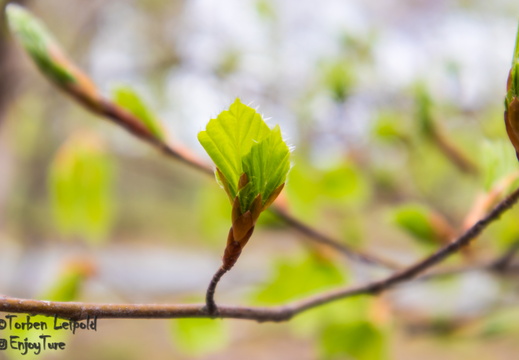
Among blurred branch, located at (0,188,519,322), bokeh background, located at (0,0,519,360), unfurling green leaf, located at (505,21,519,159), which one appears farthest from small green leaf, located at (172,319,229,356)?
unfurling green leaf, located at (505,21,519,159)

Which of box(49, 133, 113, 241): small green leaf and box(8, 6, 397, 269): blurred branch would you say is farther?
box(49, 133, 113, 241): small green leaf

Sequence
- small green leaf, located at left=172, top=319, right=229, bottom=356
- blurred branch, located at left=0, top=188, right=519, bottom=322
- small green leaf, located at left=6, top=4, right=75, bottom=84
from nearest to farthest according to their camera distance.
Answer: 1. blurred branch, located at left=0, top=188, right=519, bottom=322
2. small green leaf, located at left=6, top=4, right=75, bottom=84
3. small green leaf, located at left=172, top=319, right=229, bottom=356

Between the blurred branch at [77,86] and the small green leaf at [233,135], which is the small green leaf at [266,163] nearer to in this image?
the small green leaf at [233,135]

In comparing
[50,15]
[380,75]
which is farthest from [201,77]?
[50,15]

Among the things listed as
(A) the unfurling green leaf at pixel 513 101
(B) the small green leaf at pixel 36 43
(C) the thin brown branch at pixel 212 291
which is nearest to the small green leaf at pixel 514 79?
(A) the unfurling green leaf at pixel 513 101

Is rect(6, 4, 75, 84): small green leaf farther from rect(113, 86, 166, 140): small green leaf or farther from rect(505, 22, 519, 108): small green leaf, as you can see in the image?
rect(505, 22, 519, 108): small green leaf

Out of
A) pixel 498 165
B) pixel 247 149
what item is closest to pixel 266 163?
pixel 247 149
